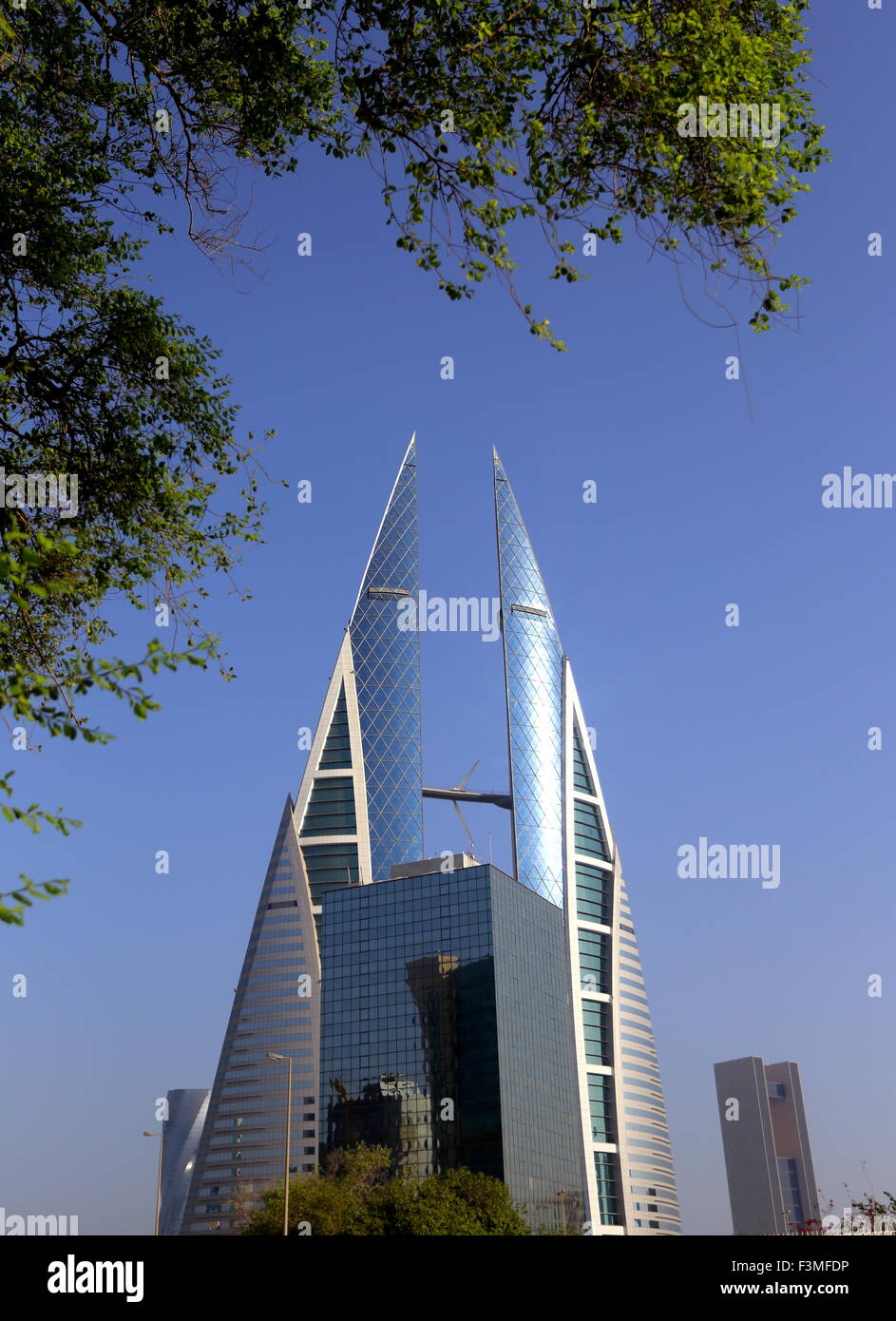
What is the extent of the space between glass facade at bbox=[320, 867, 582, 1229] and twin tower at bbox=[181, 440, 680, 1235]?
24cm

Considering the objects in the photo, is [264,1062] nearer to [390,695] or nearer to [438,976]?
[438,976]

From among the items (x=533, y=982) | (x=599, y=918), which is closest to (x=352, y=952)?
(x=533, y=982)

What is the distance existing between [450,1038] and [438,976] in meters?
6.90

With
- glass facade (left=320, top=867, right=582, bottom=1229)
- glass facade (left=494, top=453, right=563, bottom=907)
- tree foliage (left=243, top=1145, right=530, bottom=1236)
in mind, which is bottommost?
tree foliage (left=243, top=1145, right=530, bottom=1236)

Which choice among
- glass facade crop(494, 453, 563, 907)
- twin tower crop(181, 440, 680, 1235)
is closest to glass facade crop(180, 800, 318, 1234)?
twin tower crop(181, 440, 680, 1235)

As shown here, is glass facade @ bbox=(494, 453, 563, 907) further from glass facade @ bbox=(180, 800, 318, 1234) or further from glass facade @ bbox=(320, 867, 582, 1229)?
glass facade @ bbox=(180, 800, 318, 1234)

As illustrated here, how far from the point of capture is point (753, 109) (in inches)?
464

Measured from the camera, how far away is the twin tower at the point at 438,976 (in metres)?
126

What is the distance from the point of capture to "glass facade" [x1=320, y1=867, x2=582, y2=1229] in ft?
400

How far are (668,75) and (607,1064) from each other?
150369 millimetres

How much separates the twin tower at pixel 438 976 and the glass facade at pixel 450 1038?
0.24m

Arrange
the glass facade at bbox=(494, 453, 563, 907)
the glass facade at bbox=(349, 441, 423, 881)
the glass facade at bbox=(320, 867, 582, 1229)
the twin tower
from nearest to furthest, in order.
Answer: the glass facade at bbox=(320, 867, 582, 1229) < the twin tower < the glass facade at bbox=(349, 441, 423, 881) < the glass facade at bbox=(494, 453, 563, 907)
